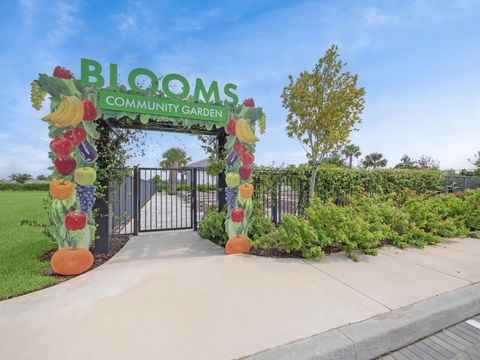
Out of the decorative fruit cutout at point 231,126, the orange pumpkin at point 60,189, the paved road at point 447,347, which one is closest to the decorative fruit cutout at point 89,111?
the orange pumpkin at point 60,189

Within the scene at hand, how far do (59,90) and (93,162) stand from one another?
1237 millimetres

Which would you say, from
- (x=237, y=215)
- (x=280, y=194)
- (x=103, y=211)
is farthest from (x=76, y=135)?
(x=280, y=194)

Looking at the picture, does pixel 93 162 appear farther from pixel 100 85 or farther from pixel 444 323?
pixel 444 323

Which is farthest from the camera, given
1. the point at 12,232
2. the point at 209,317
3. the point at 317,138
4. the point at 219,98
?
the point at 317,138

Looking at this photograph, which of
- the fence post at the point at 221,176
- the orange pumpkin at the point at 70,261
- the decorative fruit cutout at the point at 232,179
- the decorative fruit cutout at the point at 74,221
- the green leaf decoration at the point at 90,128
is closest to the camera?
the orange pumpkin at the point at 70,261

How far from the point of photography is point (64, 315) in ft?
8.14

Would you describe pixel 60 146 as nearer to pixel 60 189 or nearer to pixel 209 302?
pixel 60 189

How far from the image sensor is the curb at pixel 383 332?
2.04m

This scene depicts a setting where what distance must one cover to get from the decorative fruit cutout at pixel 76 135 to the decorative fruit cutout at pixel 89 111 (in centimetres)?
22

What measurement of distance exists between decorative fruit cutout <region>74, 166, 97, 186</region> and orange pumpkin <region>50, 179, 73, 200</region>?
0.17 m

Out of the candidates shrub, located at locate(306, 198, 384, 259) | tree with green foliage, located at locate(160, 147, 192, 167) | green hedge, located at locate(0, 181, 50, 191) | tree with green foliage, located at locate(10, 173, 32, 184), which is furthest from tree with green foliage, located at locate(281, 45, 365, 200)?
tree with green foliage, located at locate(10, 173, 32, 184)

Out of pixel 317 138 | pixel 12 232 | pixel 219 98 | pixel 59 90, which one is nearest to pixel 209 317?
pixel 219 98

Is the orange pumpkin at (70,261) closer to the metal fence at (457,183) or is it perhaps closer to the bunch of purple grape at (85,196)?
the bunch of purple grape at (85,196)

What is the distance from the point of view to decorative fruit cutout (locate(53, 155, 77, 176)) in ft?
12.4
